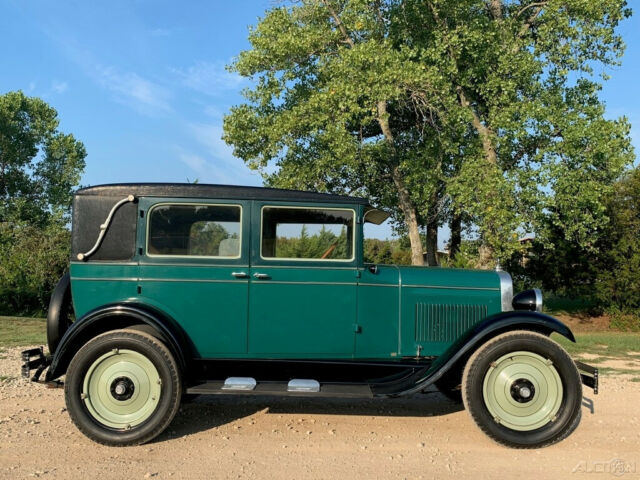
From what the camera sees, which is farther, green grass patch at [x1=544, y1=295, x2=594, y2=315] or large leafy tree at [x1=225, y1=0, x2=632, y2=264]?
green grass patch at [x1=544, y1=295, x2=594, y2=315]

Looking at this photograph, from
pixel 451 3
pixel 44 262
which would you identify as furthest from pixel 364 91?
pixel 44 262

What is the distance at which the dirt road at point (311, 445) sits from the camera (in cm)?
359

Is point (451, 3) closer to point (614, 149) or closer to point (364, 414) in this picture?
point (614, 149)

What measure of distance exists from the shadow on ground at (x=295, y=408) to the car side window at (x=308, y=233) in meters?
1.68

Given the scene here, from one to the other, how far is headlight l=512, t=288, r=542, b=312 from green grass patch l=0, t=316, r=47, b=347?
8.13 metres

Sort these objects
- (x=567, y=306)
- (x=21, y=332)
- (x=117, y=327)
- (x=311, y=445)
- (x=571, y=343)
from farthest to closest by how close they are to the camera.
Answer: (x=567, y=306), (x=21, y=332), (x=571, y=343), (x=117, y=327), (x=311, y=445)

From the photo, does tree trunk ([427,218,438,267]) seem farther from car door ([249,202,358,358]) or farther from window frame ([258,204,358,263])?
car door ([249,202,358,358])

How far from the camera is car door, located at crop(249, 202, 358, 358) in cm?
445

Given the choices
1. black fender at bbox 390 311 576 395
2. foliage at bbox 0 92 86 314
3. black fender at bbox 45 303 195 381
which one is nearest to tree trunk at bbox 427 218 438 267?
black fender at bbox 390 311 576 395

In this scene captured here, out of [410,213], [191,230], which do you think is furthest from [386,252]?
[191,230]

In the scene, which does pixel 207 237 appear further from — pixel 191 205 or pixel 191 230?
pixel 191 205

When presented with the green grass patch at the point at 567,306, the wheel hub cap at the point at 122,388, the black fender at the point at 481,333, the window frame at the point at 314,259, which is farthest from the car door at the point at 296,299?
the green grass patch at the point at 567,306

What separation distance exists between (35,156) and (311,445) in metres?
29.1

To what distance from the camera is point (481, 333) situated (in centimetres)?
419
